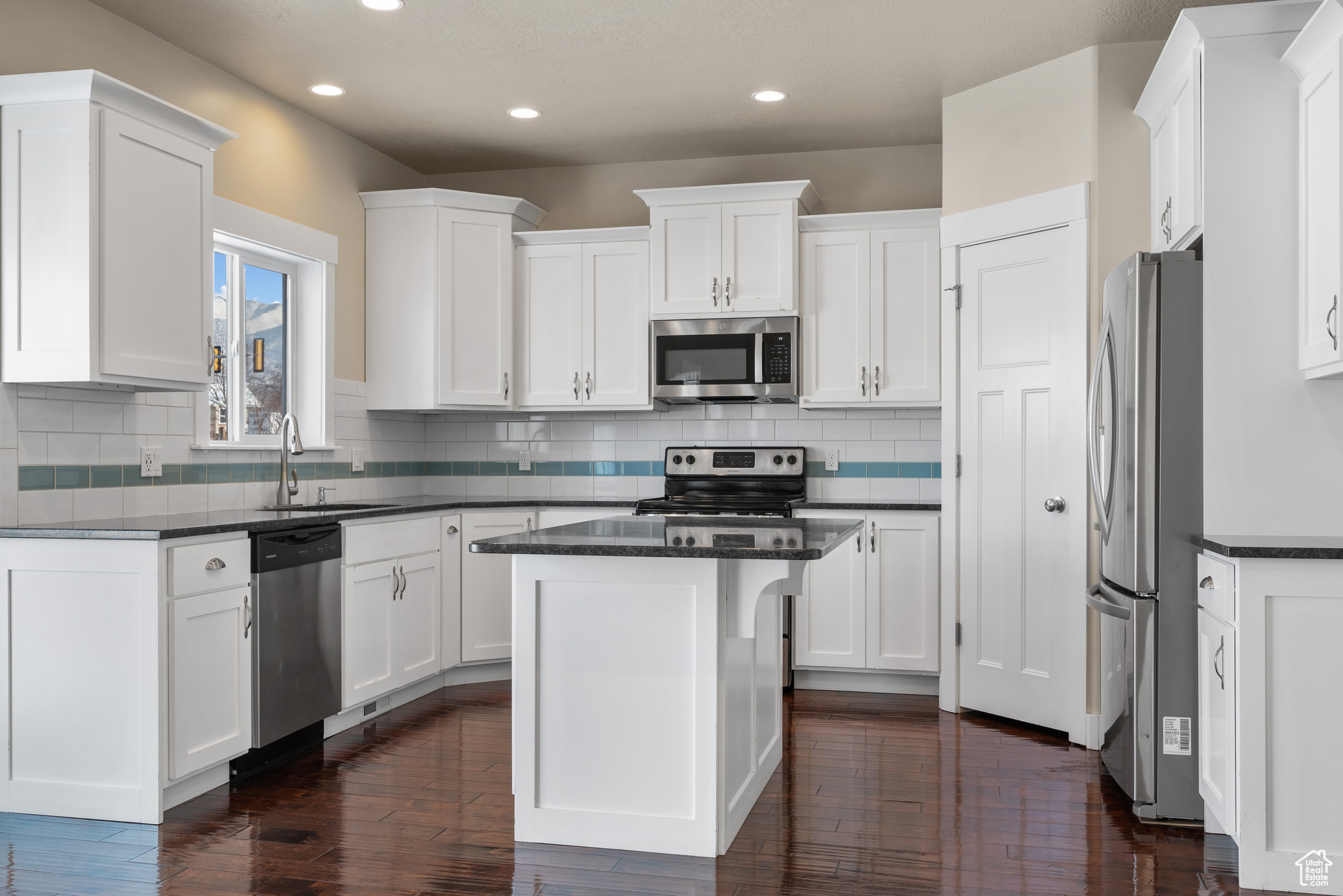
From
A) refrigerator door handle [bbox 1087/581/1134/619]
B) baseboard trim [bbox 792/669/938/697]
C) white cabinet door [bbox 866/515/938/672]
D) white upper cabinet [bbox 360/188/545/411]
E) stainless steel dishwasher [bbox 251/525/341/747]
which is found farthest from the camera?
white upper cabinet [bbox 360/188/545/411]

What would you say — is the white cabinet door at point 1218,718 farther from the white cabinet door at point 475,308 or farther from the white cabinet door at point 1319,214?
the white cabinet door at point 475,308

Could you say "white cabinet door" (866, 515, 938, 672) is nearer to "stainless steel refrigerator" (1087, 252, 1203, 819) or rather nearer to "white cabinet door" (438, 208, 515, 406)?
"stainless steel refrigerator" (1087, 252, 1203, 819)

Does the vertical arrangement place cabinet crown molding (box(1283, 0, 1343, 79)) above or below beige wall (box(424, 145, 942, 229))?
below

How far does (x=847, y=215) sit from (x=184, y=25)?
9.51 feet

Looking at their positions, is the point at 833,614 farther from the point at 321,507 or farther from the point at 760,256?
the point at 321,507

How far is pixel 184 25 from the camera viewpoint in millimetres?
3732

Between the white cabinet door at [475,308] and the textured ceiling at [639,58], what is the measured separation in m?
0.48

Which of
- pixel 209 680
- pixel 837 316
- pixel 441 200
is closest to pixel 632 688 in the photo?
pixel 209 680

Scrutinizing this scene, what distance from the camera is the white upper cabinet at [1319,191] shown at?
2.62 meters

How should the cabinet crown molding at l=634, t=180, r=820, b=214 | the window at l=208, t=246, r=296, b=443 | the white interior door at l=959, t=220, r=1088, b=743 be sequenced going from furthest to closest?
the cabinet crown molding at l=634, t=180, r=820, b=214, the window at l=208, t=246, r=296, b=443, the white interior door at l=959, t=220, r=1088, b=743

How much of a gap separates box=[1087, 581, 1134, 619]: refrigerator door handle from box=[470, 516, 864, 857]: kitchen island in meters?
0.99

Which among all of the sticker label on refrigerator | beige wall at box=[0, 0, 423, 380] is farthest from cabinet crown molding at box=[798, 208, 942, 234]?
the sticker label on refrigerator

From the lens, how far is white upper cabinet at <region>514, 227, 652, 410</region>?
5.25 metres

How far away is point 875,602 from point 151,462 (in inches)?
122
